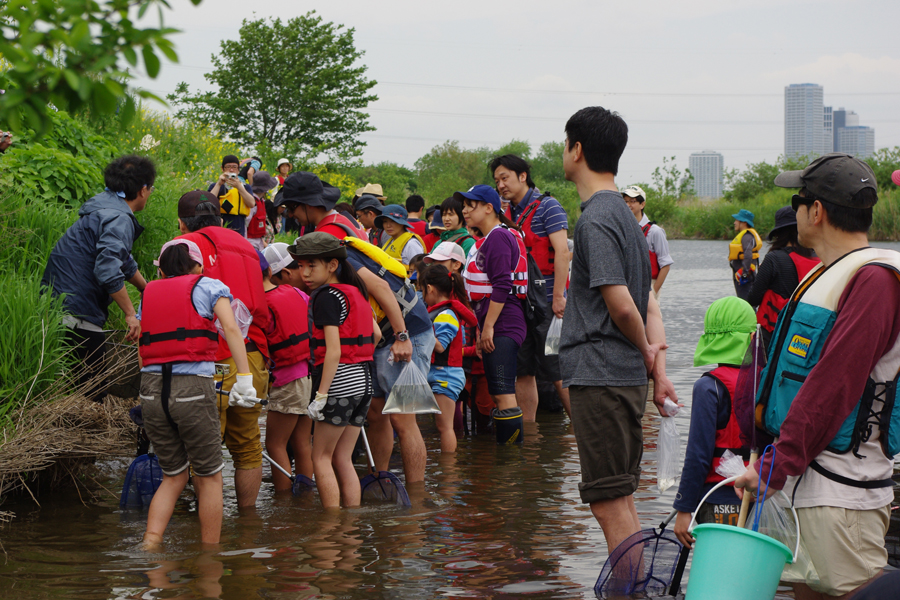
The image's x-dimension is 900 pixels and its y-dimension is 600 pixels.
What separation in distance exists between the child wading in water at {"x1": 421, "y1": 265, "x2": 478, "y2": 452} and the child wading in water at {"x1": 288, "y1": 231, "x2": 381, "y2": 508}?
4.94ft

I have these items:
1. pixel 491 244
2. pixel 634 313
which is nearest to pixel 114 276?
pixel 491 244

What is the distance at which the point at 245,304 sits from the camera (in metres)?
5.50

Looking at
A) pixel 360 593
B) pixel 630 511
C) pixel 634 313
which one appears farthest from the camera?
pixel 360 593

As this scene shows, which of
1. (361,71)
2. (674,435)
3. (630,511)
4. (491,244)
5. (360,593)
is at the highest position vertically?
(361,71)

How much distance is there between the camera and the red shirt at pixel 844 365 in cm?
260

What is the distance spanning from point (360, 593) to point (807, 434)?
2416 mm

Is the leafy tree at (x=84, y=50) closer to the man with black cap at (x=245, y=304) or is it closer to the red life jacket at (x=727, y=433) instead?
the red life jacket at (x=727, y=433)

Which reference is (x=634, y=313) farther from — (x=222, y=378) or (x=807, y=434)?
(x=222, y=378)

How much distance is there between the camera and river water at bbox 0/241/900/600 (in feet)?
14.0

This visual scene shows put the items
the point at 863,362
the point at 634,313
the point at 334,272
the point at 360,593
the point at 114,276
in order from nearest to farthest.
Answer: the point at 863,362, the point at 634,313, the point at 360,593, the point at 334,272, the point at 114,276

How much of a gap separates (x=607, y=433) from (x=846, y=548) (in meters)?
1.07

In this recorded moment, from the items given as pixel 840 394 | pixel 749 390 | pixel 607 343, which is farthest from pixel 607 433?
pixel 840 394

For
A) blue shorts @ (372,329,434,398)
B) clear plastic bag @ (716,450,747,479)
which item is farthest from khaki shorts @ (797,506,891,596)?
blue shorts @ (372,329,434,398)

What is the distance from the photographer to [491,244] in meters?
7.02
